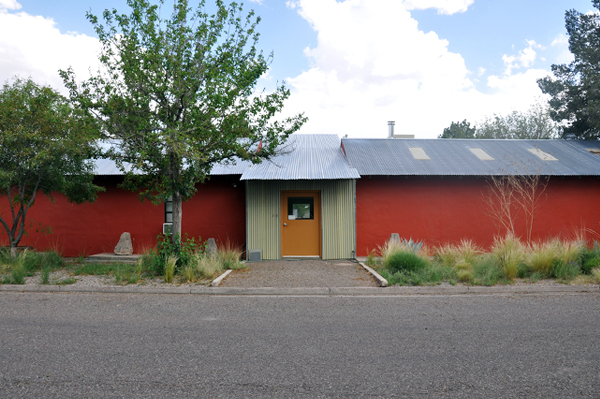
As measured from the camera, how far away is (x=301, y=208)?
43.1 feet

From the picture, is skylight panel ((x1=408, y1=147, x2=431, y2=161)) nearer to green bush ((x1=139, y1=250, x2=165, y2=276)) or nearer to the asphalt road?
the asphalt road

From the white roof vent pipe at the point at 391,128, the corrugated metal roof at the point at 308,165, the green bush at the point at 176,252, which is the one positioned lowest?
the green bush at the point at 176,252

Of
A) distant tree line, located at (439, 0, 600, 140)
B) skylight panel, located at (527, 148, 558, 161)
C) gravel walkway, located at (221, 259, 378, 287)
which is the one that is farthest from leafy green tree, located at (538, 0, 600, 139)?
gravel walkway, located at (221, 259, 378, 287)

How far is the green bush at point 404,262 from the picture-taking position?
9514 millimetres

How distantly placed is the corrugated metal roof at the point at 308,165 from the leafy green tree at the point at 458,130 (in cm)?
3884

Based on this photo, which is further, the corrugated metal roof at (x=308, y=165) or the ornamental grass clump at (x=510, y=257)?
the corrugated metal roof at (x=308, y=165)

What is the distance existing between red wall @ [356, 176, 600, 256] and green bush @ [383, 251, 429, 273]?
3.52 meters

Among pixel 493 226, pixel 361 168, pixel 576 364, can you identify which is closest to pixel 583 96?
pixel 493 226

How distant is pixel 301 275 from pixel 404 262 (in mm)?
2563

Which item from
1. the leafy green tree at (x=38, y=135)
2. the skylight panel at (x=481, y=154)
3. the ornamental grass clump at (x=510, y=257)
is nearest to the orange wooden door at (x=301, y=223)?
the ornamental grass clump at (x=510, y=257)

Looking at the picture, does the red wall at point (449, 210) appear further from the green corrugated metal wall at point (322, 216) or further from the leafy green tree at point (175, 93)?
the leafy green tree at point (175, 93)

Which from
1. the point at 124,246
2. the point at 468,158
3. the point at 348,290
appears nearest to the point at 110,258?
the point at 124,246

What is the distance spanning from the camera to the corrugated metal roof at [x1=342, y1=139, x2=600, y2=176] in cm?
1363

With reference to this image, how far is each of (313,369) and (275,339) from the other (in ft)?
3.61
